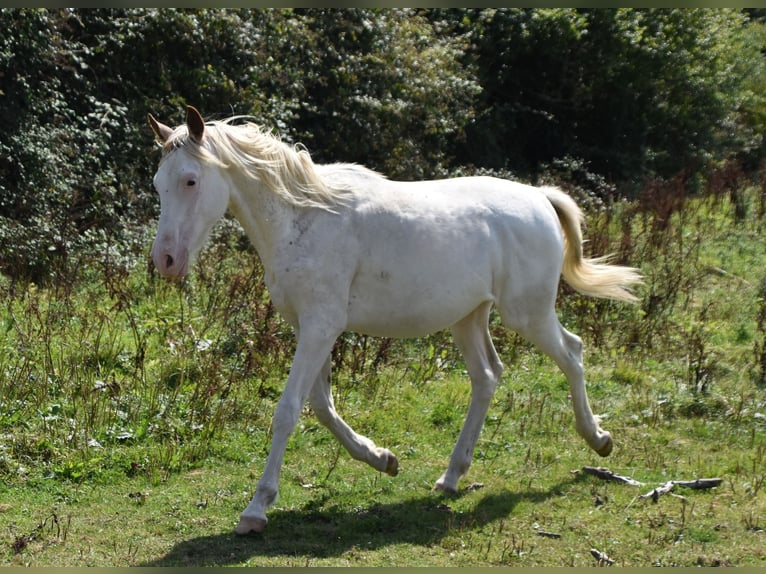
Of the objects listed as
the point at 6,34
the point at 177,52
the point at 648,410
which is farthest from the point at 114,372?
the point at 177,52

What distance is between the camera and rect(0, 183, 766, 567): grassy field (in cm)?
512

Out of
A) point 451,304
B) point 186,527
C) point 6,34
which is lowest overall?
point 186,527

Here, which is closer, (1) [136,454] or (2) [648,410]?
(1) [136,454]

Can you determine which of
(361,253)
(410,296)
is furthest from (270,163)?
(410,296)

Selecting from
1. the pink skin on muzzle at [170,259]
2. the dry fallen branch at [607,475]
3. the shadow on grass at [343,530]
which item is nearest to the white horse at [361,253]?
the pink skin on muzzle at [170,259]

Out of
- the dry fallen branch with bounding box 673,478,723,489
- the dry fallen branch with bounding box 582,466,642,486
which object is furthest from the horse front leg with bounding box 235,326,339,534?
the dry fallen branch with bounding box 673,478,723,489

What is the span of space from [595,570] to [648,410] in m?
2.76

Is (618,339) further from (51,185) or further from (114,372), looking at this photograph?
(51,185)

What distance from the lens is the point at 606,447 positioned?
21.1ft

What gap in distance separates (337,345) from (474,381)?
6.14ft

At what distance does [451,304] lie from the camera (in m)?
5.74

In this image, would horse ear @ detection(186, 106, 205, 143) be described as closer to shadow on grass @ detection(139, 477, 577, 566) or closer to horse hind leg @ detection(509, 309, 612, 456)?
shadow on grass @ detection(139, 477, 577, 566)

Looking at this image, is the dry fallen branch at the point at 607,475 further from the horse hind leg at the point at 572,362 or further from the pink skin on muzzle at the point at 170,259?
the pink skin on muzzle at the point at 170,259

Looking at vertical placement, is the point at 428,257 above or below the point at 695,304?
above
